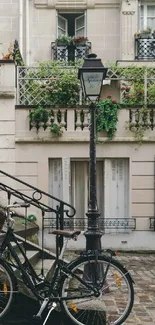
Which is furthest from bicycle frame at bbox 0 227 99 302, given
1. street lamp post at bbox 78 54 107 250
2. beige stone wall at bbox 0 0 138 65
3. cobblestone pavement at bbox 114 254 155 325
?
beige stone wall at bbox 0 0 138 65

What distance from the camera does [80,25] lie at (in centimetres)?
1622

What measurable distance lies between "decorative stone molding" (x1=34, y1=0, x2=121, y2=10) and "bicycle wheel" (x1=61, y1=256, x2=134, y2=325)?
1235 centimetres

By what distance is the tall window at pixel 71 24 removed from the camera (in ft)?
52.6

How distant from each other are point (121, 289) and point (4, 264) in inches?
53.6

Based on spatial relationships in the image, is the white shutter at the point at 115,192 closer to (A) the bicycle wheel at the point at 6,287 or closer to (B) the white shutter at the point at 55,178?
(B) the white shutter at the point at 55,178

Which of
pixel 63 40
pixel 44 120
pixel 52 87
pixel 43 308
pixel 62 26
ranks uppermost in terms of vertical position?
pixel 62 26

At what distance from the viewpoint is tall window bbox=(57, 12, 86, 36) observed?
16047 millimetres

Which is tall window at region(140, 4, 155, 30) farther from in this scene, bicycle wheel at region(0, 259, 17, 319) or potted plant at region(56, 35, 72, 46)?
bicycle wheel at region(0, 259, 17, 319)

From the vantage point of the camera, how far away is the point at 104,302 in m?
5.62

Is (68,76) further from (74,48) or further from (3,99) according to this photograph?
(74,48)

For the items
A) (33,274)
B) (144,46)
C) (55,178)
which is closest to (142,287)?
(33,274)

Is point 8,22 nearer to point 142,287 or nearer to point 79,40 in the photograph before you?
point 79,40

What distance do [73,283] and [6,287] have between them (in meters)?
0.74

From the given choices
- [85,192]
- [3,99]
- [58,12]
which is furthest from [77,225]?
[58,12]
